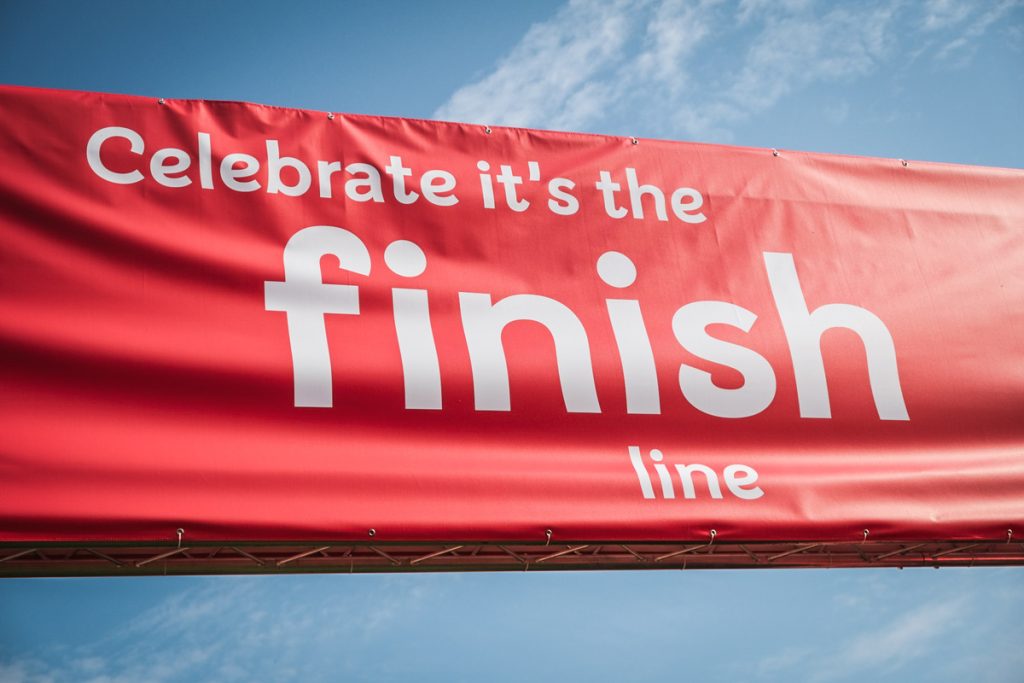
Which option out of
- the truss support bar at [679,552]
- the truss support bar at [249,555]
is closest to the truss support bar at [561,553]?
the truss support bar at [679,552]

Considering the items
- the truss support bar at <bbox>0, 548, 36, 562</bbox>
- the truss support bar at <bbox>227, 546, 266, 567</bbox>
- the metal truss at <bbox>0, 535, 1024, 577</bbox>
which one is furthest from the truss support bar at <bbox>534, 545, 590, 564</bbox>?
the truss support bar at <bbox>0, 548, 36, 562</bbox>

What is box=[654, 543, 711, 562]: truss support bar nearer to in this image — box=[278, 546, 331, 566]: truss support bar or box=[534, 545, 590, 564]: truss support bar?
box=[534, 545, 590, 564]: truss support bar

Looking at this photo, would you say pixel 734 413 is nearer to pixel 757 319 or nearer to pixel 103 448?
pixel 757 319

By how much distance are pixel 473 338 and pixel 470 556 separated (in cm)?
93

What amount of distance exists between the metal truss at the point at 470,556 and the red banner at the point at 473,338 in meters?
0.16

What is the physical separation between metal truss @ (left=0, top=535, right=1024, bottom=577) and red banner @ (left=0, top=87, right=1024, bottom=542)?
0.16 meters

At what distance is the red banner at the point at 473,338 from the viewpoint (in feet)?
14.9

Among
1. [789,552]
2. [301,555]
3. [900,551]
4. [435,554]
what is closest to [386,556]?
[435,554]

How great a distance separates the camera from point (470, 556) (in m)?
4.92

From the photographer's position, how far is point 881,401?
5.46 metres

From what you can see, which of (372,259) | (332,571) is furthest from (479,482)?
(372,259)

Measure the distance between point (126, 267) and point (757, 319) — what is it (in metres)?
2.83

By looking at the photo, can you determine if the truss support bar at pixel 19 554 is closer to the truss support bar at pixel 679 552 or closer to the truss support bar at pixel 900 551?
the truss support bar at pixel 679 552

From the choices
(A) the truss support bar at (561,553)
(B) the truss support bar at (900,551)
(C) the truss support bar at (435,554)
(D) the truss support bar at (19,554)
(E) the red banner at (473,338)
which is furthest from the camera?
(B) the truss support bar at (900,551)
